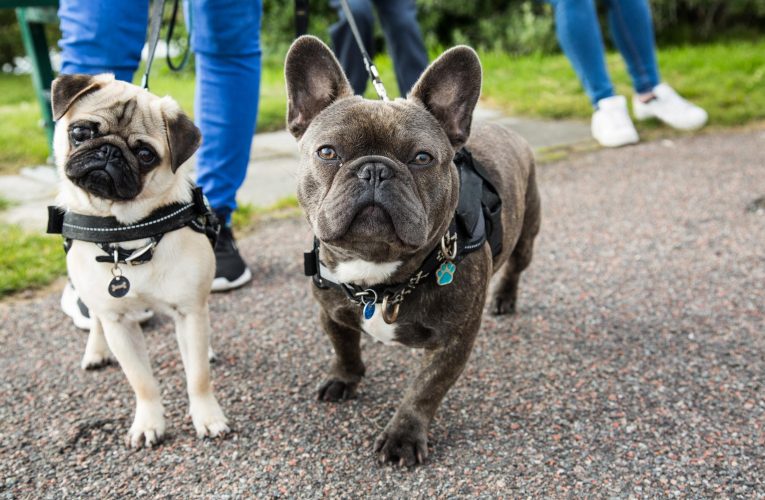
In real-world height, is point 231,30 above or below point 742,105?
above

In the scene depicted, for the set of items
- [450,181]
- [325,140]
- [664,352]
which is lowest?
[664,352]

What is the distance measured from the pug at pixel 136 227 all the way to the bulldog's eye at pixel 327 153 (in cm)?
50

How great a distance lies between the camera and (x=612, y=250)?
4680mm

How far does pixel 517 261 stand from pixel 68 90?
220 centimetres

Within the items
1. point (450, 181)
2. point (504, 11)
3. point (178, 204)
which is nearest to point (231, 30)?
point (178, 204)

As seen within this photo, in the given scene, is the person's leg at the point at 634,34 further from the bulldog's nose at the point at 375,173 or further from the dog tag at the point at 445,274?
the bulldog's nose at the point at 375,173

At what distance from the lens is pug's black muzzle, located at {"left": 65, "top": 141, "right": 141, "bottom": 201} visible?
7.97 ft

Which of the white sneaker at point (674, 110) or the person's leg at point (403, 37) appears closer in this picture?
the person's leg at point (403, 37)

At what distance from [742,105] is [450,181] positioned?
6.87 meters

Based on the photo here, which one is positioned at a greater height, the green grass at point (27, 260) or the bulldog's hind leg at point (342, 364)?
the green grass at point (27, 260)

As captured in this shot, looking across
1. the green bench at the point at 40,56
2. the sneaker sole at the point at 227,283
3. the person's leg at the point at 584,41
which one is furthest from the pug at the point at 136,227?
the person's leg at the point at 584,41

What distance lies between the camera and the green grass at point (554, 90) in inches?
304

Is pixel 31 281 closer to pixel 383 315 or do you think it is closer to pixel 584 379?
pixel 383 315

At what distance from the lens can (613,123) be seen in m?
6.91
